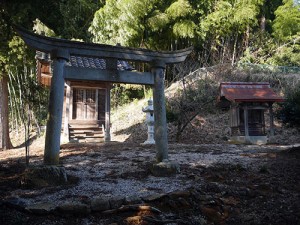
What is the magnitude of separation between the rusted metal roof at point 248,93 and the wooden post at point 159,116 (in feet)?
18.4

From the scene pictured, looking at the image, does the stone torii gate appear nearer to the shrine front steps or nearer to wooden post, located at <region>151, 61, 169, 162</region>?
wooden post, located at <region>151, 61, 169, 162</region>

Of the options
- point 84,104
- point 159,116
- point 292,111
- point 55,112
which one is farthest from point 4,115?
point 292,111

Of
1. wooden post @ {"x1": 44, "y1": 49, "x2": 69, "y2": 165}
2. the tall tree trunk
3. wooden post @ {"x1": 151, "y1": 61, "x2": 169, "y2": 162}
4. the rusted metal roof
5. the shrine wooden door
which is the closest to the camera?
wooden post @ {"x1": 44, "y1": 49, "x2": 69, "y2": 165}

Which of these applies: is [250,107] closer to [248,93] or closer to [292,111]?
[248,93]

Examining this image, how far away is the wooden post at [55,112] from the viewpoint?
448cm

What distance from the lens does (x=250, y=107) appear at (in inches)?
419

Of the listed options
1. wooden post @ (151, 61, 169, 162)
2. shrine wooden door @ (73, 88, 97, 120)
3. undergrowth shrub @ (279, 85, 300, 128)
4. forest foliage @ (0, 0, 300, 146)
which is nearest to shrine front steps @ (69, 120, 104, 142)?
shrine wooden door @ (73, 88, 97, 120)

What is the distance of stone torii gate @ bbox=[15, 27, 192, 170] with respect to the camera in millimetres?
4492

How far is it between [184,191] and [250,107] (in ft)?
25.3

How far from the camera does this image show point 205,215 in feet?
11.2

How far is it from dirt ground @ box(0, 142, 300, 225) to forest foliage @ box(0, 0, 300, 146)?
6343 mm

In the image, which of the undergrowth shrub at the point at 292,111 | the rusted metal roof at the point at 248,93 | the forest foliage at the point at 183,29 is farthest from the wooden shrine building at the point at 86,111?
the undergrowth shrub at the point at 292,111

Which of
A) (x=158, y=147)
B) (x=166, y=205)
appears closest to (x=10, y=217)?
(x=166, y=205)

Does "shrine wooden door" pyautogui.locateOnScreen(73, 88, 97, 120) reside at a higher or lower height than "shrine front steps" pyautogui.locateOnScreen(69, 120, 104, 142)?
higher
